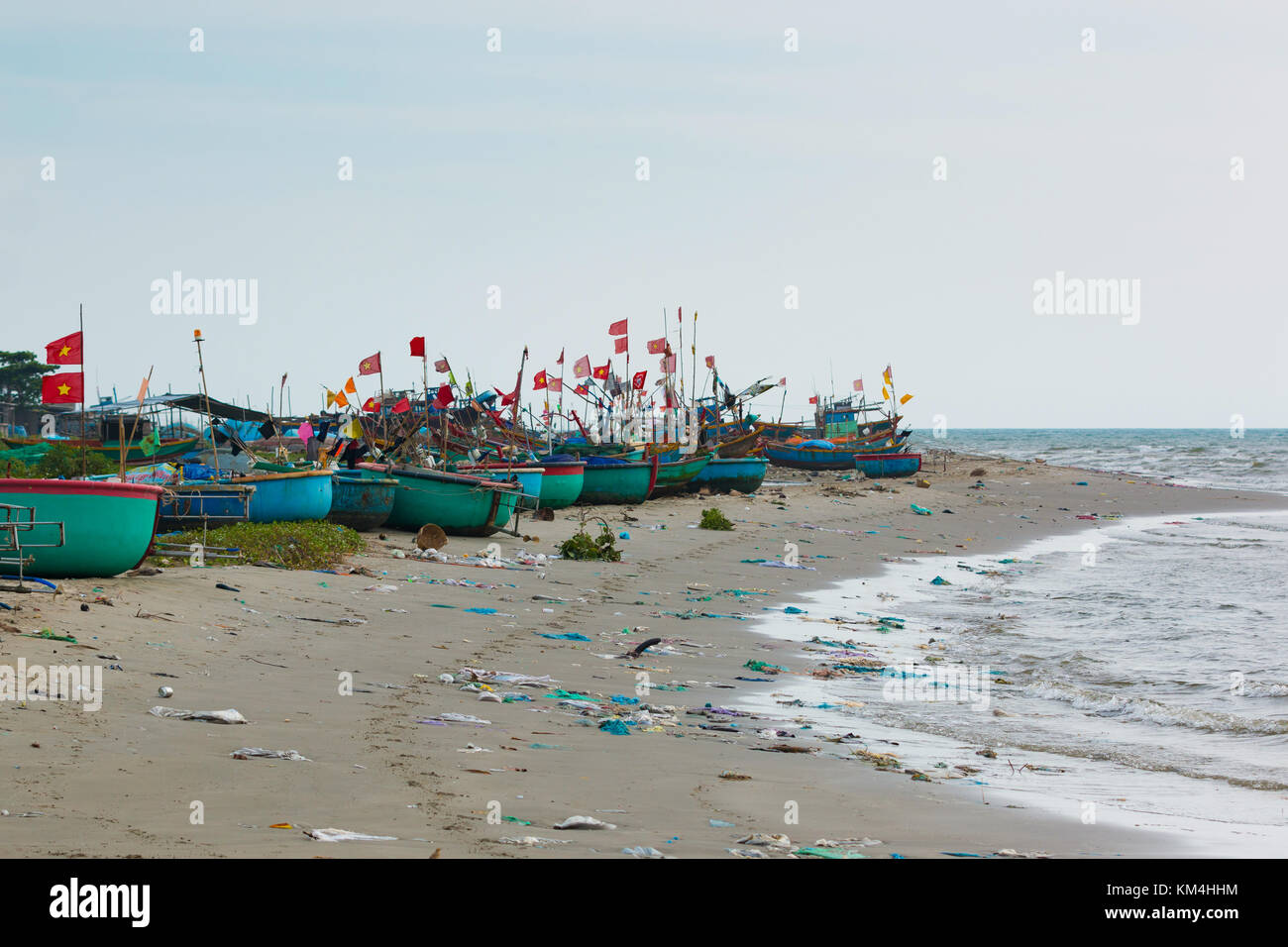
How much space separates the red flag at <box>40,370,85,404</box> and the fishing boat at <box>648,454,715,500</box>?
2171 centimetres

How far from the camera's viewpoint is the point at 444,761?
23.5 feet

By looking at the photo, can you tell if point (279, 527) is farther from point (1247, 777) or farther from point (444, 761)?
point (1247, 777)

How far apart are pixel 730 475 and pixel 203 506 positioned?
23070mm

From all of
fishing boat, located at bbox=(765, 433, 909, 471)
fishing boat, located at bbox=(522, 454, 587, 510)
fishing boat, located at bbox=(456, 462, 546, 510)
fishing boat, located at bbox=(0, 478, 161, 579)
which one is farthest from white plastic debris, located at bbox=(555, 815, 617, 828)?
fishing boat, located at bbox=(765, 433, 909, 471)

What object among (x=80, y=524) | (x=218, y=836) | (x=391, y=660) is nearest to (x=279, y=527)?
(x=80, y=524)

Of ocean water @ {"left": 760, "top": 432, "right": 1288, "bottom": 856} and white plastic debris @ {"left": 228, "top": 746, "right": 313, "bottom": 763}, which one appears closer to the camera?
white plastic debris @ {"left": 228, "top": 746, "right": 313, "bottom": 763}

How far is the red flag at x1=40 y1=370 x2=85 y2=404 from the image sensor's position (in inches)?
523

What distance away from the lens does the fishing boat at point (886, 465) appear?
54.1m

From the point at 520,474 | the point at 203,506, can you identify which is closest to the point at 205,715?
the point at 203,506

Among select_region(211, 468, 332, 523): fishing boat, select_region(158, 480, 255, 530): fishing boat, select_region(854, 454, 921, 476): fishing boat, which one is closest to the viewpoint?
select_region(158, 480, 255, 530): fishing boat

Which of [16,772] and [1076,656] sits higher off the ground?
[16,772]

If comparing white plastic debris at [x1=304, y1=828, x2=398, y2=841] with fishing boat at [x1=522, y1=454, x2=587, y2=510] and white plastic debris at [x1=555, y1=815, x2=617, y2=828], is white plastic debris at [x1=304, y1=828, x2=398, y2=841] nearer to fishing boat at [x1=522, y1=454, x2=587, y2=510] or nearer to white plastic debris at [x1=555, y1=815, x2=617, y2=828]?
white plastic debris at [x1=555, y1=815, x2=617, y2=828]
